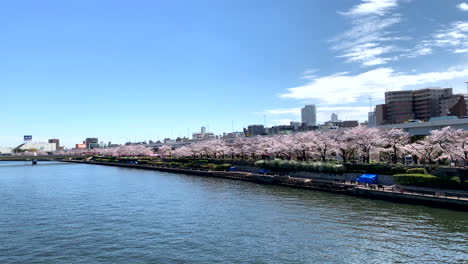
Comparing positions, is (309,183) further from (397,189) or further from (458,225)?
(458,225)

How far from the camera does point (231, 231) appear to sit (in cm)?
2673

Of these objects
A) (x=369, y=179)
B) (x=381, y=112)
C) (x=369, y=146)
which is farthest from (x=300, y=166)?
(x=381, y=112)

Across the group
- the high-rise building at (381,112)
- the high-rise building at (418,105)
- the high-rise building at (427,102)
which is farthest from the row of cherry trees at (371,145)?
the high-rise building at (427,102)

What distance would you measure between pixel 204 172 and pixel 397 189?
4745 cm

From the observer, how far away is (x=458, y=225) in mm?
27656

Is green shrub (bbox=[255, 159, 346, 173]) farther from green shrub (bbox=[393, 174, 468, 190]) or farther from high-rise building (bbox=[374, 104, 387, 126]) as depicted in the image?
high-rise building (bbox=[374, 104, 387, 126])

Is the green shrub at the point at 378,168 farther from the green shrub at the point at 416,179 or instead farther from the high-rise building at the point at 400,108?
the high-rise building at the point at 400,108

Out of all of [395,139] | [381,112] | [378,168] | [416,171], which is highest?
[381,112]

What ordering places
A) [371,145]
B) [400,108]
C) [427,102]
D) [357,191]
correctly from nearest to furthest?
[357,191]
[371,145]
[427,102]
[400,108]

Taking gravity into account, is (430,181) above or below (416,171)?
below

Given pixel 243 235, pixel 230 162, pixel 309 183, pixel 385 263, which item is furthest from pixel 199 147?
pixel 385 263

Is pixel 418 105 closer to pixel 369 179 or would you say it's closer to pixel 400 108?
pixel 400 108

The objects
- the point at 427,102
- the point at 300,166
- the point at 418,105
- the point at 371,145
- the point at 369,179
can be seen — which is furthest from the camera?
the point at 418,105

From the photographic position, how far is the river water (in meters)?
21.3
